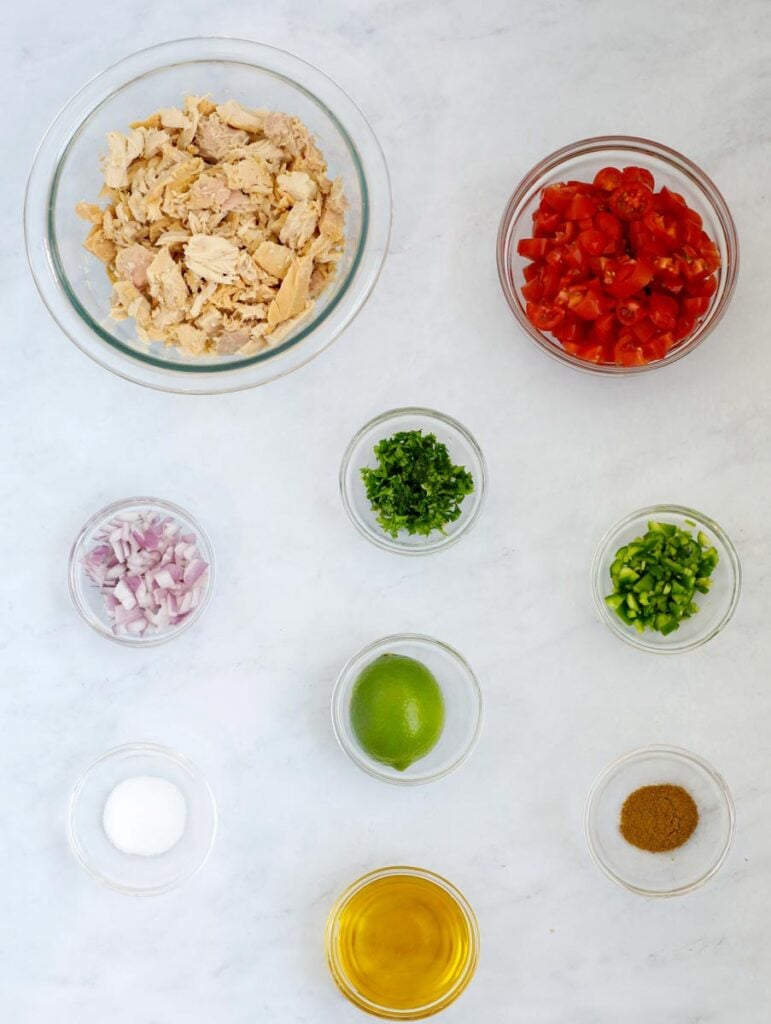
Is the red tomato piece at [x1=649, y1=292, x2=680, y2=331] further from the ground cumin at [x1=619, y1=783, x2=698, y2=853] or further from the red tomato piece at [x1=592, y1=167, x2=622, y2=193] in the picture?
the ground cumin at [x1=619, y1=783, x2=698, y2=853]

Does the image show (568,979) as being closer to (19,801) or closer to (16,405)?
(19,801)

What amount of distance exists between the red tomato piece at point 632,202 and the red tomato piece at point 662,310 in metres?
0.15

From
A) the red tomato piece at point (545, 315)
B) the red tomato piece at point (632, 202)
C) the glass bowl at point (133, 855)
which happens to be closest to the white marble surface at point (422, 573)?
the glass bowl at point (133, 855)

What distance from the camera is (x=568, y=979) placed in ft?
6.54

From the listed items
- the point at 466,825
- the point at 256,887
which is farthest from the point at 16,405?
the point at 466,825

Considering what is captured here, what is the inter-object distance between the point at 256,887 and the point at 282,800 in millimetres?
191

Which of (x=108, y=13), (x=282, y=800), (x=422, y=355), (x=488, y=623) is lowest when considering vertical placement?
(x=282, y=800)

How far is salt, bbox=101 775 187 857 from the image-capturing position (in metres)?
2.01

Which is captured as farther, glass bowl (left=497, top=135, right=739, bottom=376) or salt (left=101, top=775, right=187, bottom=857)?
salt (left=101, top=775, right=187, bottom=857)

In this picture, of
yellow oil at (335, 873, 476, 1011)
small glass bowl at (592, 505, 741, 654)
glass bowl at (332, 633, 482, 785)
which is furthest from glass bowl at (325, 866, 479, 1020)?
small glass bowl at (592, 505, 741, 654)

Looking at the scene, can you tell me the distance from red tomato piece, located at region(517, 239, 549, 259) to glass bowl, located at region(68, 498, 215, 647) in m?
0.85

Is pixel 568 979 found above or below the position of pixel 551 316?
below

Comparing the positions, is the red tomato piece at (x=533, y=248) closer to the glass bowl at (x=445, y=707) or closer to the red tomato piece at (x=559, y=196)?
the red tomato piece at (x=559, y=196)

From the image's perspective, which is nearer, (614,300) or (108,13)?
(614,300)
